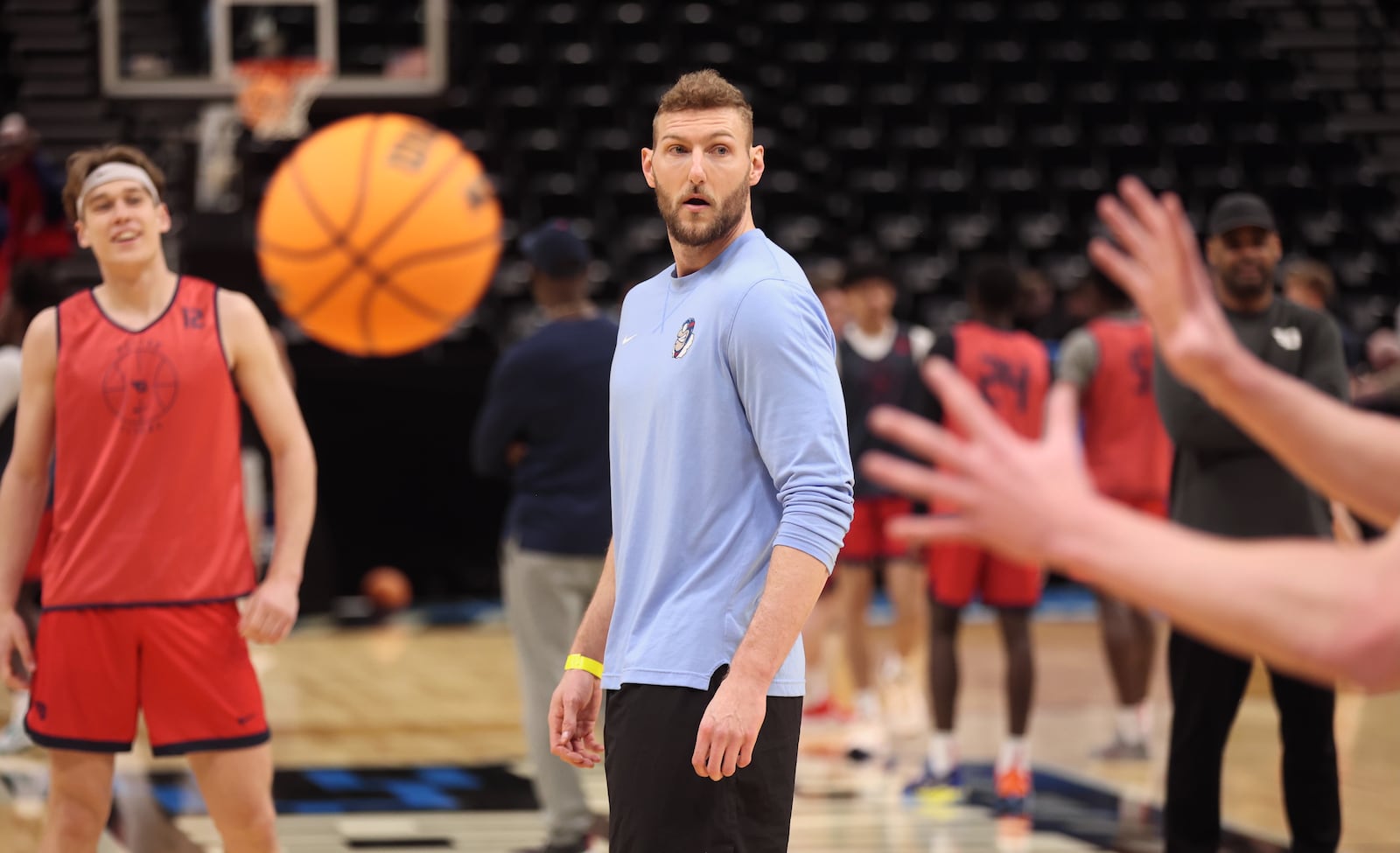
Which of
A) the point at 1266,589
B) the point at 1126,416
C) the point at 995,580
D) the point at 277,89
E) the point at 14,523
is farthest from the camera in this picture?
the point at 277,89

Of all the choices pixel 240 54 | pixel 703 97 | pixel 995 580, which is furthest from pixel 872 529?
pixel 240 54

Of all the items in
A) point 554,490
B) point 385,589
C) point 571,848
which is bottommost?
point 385,589

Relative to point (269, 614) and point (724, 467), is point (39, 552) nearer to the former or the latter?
point (269, 614)

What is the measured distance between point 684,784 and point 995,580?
141 inches

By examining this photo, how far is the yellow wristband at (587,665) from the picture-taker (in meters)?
2.77

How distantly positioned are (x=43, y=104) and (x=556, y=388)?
9655mm

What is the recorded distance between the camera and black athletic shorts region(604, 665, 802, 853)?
2.46m

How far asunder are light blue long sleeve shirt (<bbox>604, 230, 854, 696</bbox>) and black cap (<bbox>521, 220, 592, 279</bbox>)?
2.33 m

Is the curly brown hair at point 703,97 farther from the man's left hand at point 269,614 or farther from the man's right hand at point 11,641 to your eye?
the man's right hand at point 11,641

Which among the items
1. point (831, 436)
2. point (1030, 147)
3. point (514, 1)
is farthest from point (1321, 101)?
point (831, 436)

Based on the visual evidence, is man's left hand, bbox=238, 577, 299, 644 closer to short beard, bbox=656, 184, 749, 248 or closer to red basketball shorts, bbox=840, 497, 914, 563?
short beard, bbox=656, 184, 749, 248

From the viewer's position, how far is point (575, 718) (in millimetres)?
2760

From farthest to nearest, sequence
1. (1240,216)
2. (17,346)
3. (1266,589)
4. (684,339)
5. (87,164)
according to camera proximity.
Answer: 1. (17,346)
2. (1240,216)
3. (87,164)
4. (684,339)
5. (1266,589)

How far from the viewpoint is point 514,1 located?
14.9 m
